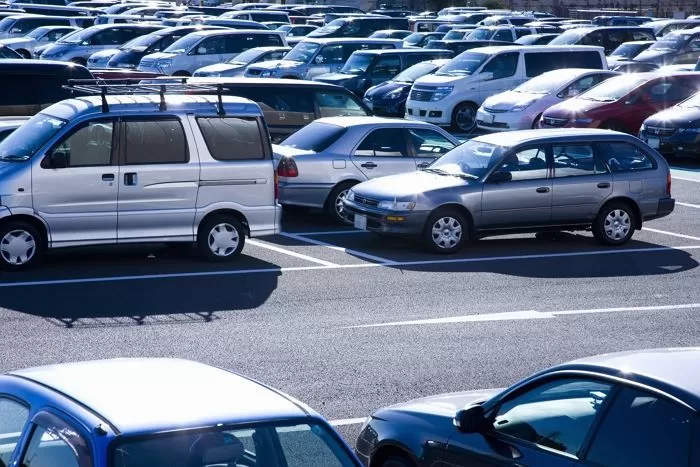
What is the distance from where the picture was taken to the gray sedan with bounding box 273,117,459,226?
16922 mm

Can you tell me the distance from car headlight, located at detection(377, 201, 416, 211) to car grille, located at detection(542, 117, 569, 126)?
10.7m

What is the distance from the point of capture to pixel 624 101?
1013 inches

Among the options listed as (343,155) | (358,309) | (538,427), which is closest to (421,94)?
(343,155)

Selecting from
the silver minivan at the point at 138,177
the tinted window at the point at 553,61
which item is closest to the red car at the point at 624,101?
the tinted window at the point at 553,61

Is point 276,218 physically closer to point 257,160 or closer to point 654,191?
point 257,160

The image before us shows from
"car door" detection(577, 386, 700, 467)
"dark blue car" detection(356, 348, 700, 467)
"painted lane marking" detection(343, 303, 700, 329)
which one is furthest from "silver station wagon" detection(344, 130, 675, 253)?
"car door" detection(577, 386, 700, 467)

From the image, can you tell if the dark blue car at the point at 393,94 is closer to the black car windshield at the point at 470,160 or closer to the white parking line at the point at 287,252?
the black car windshield at the point at 470,160

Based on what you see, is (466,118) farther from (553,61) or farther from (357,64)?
(357,64)

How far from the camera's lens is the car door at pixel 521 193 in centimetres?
1562

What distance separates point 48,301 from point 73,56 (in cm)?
2514

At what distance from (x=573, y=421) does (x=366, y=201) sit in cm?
1005

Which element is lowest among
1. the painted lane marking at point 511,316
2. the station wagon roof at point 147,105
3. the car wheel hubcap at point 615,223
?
the painted lane marking at point 511,316

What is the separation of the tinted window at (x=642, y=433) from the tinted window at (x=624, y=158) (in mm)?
11069

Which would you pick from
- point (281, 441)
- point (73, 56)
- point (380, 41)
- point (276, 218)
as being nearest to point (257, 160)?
point (276, 218)
